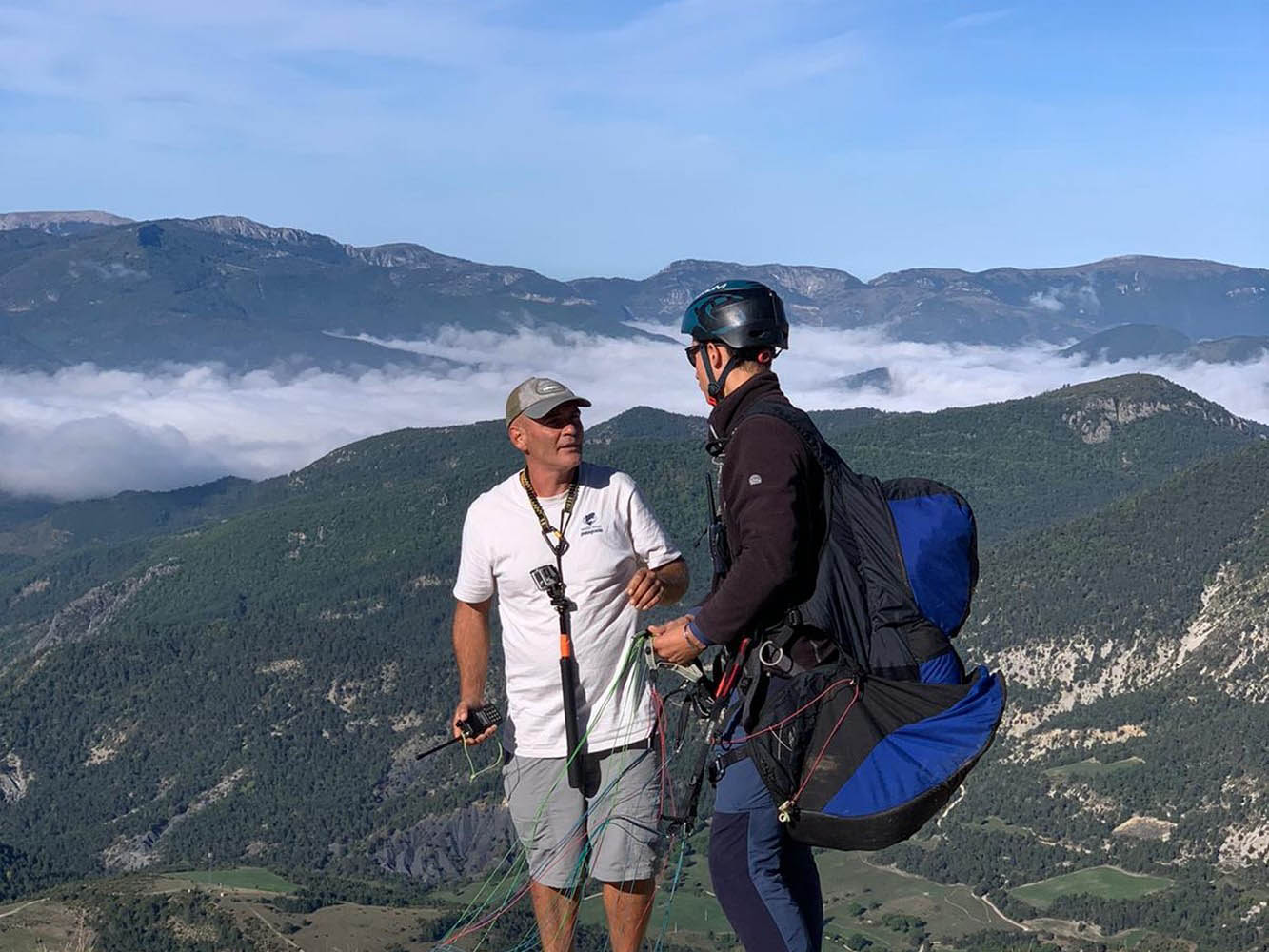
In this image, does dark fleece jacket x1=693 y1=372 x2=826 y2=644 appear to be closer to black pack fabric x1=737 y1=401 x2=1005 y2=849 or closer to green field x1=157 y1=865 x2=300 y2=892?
black pack fabric x1=737 y1=401 x2=1005 y2=849

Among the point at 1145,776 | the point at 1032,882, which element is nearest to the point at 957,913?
the point at 1032,882

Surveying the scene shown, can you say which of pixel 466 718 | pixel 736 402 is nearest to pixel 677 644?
pixel 736 402

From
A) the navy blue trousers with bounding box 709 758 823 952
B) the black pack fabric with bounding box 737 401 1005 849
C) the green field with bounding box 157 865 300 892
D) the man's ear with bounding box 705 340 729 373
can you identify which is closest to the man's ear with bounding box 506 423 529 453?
the man's ear with bounding box 705 340 729 373

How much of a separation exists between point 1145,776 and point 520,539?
179 meters

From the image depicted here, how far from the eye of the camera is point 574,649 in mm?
11328

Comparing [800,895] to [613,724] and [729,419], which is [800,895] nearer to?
[613,724]

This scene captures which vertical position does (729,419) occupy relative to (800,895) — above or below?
above

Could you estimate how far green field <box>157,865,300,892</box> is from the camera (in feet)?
464

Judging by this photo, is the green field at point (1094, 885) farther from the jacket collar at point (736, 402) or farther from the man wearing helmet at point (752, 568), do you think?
the jacket collar at point (736, 402)

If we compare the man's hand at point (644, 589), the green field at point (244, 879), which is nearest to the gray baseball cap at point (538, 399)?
the man's hand at point (644, 589)

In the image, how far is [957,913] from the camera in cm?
15088

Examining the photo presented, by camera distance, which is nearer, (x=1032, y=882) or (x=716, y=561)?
(x=716, y=561)

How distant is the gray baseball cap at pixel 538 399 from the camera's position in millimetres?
11203

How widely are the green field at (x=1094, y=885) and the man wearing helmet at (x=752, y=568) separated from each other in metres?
150
